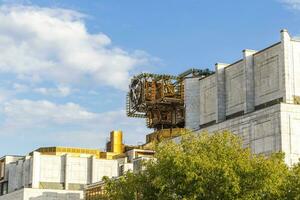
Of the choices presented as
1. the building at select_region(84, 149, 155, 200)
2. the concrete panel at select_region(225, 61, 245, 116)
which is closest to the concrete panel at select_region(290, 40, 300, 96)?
the concrete panel at select_region(225, 61, 245, 116)

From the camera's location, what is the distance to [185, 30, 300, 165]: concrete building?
8469 cm

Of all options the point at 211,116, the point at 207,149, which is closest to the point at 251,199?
the point at 207,149

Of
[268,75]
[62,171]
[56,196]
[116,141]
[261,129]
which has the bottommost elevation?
[56,196]

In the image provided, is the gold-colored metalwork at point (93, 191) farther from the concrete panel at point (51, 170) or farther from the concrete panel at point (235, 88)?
the concrete panel at point (235, 88)

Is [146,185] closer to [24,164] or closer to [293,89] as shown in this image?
[293,89]

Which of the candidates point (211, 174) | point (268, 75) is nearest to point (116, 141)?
point (268, 75)

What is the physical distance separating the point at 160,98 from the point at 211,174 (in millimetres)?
76352

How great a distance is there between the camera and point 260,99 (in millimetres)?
94375

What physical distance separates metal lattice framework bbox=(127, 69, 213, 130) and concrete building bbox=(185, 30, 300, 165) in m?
25.7

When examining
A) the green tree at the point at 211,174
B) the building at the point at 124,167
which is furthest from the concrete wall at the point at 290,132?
the green tree at the point at 211,174

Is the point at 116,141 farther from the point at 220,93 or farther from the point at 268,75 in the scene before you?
the point at 268,75

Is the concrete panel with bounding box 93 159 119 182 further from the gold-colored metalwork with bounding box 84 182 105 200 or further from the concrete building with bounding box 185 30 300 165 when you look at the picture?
the concrete building with bounding box 185 30 300 165

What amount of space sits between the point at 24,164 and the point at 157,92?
91.0 ft

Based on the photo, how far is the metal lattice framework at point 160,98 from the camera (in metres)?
136
